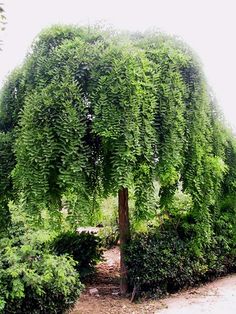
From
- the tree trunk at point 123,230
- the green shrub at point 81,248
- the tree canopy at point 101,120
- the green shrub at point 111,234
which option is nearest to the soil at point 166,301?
the tree trunk at point 123,230

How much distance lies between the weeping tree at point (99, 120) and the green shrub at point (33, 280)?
468mm

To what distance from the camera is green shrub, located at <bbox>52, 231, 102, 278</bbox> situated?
649 cm

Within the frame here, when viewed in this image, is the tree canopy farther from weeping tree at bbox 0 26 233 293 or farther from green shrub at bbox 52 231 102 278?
green shrub at bbox 52 231 102 278

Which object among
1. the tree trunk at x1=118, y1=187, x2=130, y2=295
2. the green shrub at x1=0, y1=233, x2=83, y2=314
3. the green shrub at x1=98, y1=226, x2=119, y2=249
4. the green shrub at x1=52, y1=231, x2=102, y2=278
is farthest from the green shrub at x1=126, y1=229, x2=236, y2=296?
the green shrub at x1=98, y1=226, x2=119, y2=249

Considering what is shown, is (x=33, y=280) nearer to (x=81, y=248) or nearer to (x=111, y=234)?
(x=81, y=248)

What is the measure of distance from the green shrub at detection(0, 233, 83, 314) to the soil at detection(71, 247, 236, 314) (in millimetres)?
867

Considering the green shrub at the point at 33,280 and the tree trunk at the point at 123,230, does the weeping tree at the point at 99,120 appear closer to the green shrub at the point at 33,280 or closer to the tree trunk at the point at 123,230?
the green shrub at the point at 33,280

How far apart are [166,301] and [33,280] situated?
229 cm

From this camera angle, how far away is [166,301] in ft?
19.1

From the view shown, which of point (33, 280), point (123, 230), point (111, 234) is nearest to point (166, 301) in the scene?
point (123, 230)

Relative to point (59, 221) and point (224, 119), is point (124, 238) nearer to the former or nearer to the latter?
point (59, 221)

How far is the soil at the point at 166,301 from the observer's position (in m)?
5.47

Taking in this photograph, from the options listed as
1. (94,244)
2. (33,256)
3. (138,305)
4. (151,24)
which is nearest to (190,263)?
(138,305)

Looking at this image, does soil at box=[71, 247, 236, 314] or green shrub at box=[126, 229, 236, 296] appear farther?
green shrub at box=[126, 229, 236, 296]
